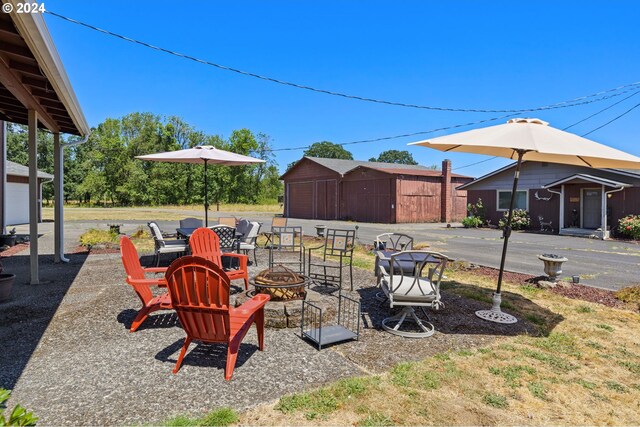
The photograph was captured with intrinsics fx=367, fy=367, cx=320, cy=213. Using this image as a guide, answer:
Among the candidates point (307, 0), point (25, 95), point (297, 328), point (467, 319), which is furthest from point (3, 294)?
point (307, 0)

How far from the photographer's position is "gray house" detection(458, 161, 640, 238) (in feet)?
51.8

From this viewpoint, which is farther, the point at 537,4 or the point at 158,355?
the point at 537,4

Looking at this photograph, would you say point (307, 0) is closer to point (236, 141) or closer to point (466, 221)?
point (466, 221)

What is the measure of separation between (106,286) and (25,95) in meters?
3.12

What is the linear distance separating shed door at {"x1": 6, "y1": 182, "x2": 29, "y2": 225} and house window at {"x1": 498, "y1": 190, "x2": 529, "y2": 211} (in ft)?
82.4

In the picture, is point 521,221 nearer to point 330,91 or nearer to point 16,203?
point 330,91

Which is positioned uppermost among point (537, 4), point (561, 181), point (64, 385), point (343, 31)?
point (343, 31)

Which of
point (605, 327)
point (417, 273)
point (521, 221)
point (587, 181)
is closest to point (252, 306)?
point (417, 273)

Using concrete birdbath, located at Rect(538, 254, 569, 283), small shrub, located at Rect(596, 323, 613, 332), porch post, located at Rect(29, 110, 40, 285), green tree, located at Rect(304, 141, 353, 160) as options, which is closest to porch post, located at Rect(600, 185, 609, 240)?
concrete birdbath, located at Rect(538, 254, 569, 283)

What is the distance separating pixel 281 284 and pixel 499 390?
239cm

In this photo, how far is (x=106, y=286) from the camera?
19.8ft

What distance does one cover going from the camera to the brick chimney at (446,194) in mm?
26139

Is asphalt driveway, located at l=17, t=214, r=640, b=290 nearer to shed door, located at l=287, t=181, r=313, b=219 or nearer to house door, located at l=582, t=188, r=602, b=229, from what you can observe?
house door, located at l=582, t=188, r=602, b=229

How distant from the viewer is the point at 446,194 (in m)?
26.3
